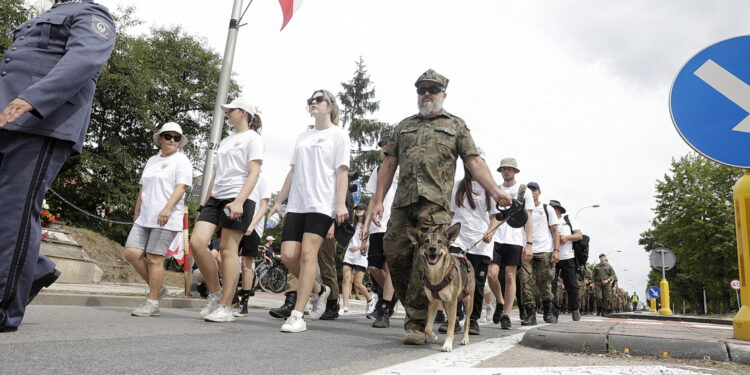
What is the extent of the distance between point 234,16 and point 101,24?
308 inches

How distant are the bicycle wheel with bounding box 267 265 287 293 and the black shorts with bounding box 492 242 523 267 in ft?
42.1

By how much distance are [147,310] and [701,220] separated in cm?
4304

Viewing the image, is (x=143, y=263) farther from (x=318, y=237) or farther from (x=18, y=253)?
(x=18, y=253)

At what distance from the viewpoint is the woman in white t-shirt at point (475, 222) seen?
7.15 metres

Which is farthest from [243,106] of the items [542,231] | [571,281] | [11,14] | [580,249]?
[11,14]

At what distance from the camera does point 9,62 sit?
400cm

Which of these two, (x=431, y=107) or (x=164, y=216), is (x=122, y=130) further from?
(x=431, y=107)

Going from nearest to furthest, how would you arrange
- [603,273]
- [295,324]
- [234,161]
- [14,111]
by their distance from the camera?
1. [14,111]
2. [295,324]
3. [234,161]
4. [603,273]

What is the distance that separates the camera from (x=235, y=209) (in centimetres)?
571

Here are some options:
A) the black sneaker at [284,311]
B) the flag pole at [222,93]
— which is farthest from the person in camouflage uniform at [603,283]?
the black sneaker at [284,311]

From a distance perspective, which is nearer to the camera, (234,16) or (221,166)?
(221,166)

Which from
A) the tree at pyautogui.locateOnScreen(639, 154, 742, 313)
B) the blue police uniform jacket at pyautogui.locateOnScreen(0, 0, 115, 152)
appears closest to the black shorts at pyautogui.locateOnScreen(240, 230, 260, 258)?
the blue police uniform jacket at pyautogui.locateOnScreen(0, 0, 115, 152)

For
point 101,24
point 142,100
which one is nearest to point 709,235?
point 142,100

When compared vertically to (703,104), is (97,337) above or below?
below
